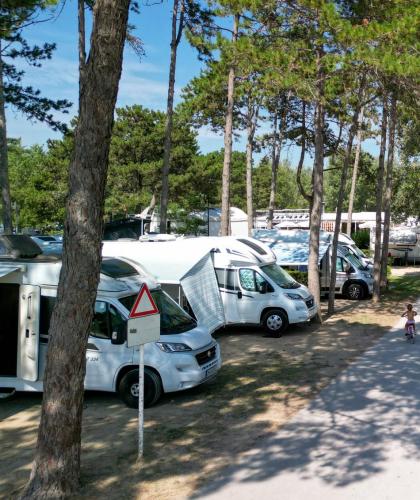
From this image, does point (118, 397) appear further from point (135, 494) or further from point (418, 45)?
point (418, 45)

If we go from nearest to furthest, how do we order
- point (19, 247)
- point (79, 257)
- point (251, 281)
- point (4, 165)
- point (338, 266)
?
point (79, 257), point (19, 247), point (251, 281), point (4, 165), point (338, 266)

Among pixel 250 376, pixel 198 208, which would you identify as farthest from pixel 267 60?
pixel 198 208

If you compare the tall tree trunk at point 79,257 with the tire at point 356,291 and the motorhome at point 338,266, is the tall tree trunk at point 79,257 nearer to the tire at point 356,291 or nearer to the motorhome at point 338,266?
the motorhome at point 338,266

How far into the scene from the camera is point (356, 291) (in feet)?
65.8

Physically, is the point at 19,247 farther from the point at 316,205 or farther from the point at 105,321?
the point at 316,205

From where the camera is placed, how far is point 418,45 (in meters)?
12.4

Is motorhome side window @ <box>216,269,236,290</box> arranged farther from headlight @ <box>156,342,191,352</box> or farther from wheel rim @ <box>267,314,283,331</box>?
headlight @ <box>156,342,191,352</box>

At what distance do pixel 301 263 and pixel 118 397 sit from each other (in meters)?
12.1

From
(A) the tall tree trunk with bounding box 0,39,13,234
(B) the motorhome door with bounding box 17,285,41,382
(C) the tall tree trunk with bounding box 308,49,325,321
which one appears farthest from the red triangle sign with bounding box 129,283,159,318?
(A) the tall tree trunk with bounding box 0,39,13,234

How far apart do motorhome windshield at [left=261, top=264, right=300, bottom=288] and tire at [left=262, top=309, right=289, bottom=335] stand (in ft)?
2.47

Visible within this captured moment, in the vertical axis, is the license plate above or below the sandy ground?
above

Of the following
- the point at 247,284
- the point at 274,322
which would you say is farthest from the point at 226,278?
the point at 274,322

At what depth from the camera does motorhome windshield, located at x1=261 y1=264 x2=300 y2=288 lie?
1403cm

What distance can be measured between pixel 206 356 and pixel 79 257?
379cm
